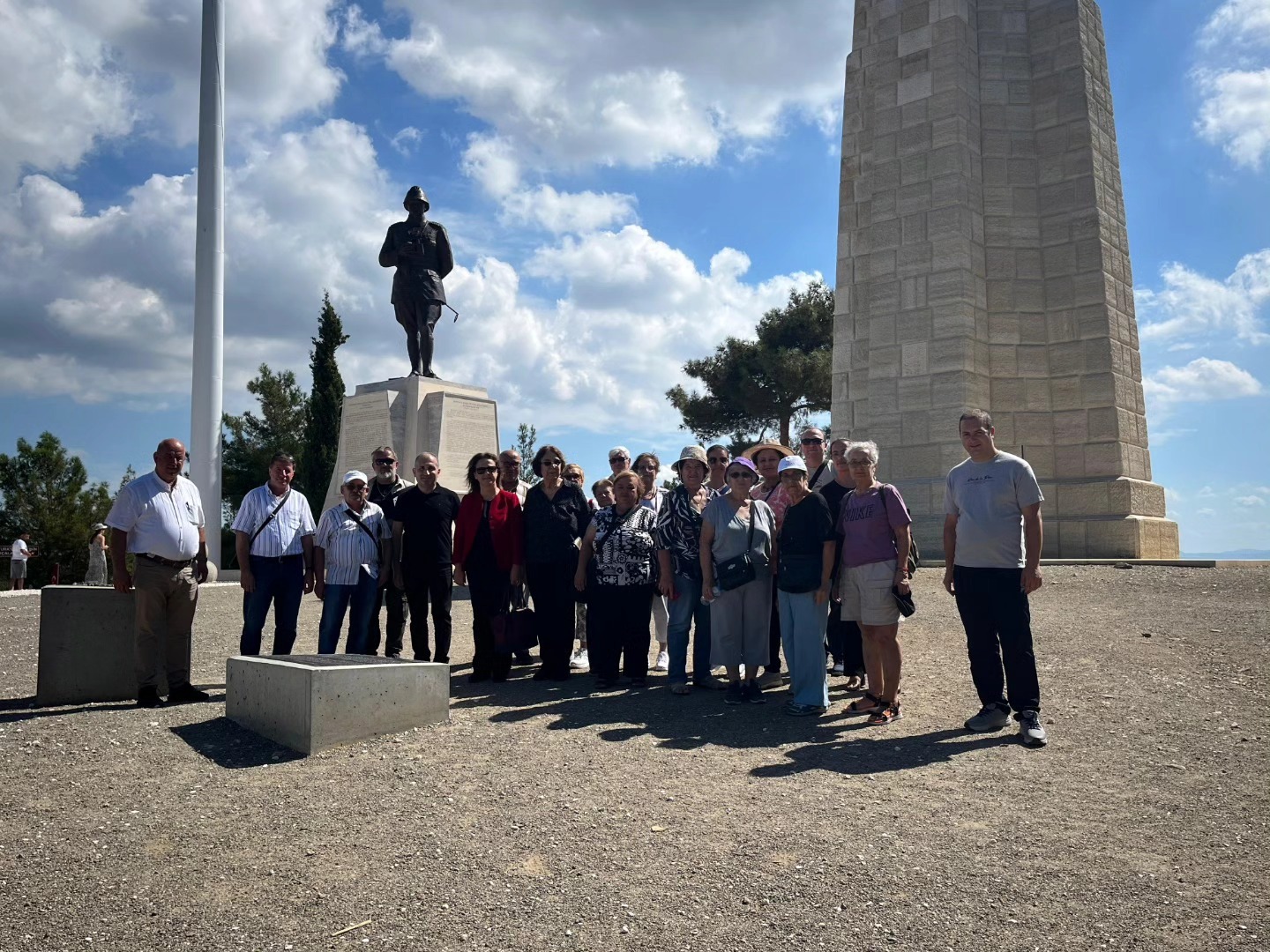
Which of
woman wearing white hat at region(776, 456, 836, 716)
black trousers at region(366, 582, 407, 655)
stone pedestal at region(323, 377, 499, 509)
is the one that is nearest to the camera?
woman wearing white hat at region(776, 456, 836, 716)

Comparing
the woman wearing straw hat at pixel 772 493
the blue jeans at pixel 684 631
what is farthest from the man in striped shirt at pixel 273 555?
the woman wearing straw hat at pixel 772 493

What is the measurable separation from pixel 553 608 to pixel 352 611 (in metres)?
1.40

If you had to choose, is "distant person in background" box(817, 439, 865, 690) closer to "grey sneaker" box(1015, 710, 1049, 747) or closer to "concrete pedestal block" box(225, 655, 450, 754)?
"grey sneaker" box(1015, 710, 1049, 747)

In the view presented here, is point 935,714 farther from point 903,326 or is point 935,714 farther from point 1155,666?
point 903,326

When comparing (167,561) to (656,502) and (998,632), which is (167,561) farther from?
(998,632)

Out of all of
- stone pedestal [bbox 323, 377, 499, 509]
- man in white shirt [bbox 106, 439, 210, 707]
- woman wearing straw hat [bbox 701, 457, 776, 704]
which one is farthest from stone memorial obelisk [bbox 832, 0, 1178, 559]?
man in white shirt [bbox 106, 439, 210, 707]

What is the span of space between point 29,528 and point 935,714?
3701 centimetres

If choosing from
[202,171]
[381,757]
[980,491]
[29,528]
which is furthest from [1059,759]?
[29,528]

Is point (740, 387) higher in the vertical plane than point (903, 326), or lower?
higher

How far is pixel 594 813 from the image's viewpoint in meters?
3.63

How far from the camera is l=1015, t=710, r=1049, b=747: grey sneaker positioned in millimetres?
4586

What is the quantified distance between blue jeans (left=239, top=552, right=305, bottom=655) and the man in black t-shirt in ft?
2.27

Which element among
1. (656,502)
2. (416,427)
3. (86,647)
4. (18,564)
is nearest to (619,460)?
(656,502)

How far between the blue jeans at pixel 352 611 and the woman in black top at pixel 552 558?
1118mm
